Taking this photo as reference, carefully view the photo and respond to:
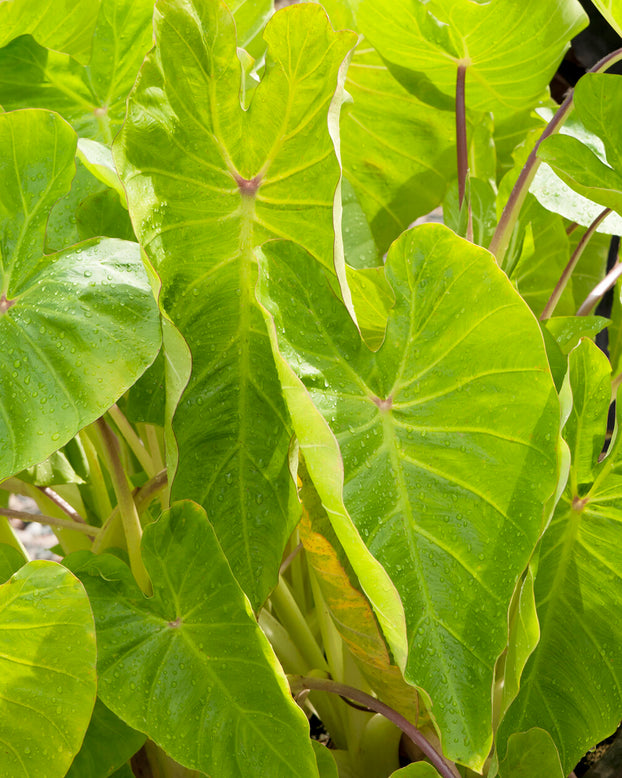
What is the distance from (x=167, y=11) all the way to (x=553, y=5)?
49cm

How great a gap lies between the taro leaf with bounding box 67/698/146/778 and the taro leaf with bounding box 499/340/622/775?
31 centimetres

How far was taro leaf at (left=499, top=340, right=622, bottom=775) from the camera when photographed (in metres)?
0.65

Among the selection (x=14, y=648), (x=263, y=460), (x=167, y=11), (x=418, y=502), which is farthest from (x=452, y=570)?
(x=167, y=11)

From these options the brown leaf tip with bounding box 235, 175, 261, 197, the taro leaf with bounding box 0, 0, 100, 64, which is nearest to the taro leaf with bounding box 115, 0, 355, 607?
the brown leaf tip with bounding box 235, 175, 261, 197

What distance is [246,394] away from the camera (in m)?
0.65

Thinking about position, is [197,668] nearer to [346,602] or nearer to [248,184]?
[346,602]

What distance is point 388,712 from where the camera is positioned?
2.19ft

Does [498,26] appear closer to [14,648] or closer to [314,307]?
[314,307]

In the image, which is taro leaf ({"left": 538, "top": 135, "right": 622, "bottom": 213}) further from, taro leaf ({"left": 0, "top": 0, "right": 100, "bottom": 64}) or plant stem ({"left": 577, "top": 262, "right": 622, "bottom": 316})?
taro leaf ({"left": 0, "top": 0, "right": 100, "bottom": 64})

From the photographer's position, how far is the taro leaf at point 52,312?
0.55m

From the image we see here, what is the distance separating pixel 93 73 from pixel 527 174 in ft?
1.60

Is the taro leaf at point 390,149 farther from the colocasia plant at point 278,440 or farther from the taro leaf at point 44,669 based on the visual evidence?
the taro leaf at point 44,669

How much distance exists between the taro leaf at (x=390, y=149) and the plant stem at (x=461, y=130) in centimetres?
21

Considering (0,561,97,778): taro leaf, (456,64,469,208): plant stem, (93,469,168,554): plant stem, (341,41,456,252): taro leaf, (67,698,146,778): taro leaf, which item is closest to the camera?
(0,561,97,778): taro leaf
